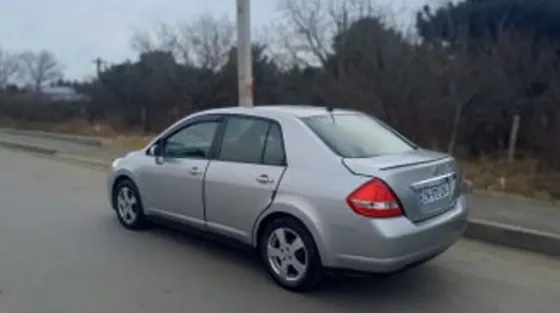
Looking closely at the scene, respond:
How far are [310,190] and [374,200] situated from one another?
20.6 inches

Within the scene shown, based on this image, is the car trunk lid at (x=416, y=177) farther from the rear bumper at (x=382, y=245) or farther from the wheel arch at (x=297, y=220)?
the wheel arch at (x=297, y=220)

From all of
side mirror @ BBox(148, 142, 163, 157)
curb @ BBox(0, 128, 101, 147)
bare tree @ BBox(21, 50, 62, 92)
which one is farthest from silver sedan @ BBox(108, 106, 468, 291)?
bare tree @ BBox(21, 50, 62, 92)

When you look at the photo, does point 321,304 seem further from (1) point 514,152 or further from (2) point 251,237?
(1) point 514,152

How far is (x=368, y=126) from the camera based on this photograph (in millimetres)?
5035

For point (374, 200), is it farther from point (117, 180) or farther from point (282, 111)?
point (117, 180)

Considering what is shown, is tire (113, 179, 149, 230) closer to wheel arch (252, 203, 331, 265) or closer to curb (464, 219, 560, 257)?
wheel arch (252, 203, 331, 265)

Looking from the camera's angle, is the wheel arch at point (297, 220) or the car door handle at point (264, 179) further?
the car door handle at point (264, 179)

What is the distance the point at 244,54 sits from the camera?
885 cm

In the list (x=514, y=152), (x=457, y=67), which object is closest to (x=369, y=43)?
(x=457, y=67)

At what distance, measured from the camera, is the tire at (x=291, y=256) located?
165 inches

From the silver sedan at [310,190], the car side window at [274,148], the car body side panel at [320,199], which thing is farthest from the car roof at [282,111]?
the car body side panel at [320,199]

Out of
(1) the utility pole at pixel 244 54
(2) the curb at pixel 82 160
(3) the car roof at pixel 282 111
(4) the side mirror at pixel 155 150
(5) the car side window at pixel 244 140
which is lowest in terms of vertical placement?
(2) the curb at pixel 82 160

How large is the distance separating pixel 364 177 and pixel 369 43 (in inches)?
373

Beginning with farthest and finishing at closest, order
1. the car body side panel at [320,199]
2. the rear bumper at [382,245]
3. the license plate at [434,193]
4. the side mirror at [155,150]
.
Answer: the side mirror at [155,150], the license plate at [434,193], the car body side panel at [320,199], the rear bumper at [382,245]
